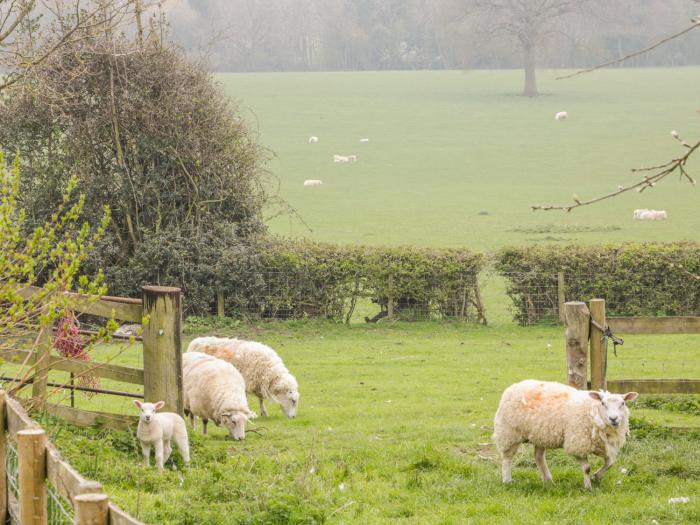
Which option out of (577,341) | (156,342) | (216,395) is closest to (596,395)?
(577,341)

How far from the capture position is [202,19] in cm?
11400

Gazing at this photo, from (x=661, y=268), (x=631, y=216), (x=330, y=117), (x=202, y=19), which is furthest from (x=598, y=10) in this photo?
(x=661, y=268)

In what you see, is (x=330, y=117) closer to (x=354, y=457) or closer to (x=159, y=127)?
(x=159, y=127)

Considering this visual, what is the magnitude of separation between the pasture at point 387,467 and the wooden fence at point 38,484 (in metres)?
1.39

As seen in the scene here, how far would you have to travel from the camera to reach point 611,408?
8625 millimetres

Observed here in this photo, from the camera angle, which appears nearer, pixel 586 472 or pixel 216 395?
pixel 586 472

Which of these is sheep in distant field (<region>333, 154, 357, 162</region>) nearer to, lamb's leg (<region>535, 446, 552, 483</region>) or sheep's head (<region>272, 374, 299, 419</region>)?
sheep's head (<region>272, 374, 299, 419</region>)

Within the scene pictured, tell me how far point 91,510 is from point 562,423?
603cm

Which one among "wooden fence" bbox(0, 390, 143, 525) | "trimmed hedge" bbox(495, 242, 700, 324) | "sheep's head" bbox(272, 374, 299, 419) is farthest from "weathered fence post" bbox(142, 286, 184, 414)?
"trimmed hedge" bbox(495, 242, 700, 324)

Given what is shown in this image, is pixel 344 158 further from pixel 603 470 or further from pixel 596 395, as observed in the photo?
pixel 596 395

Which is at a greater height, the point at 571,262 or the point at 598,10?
the point at 598,10

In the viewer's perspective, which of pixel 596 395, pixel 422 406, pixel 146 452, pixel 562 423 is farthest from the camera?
pixel 422 406

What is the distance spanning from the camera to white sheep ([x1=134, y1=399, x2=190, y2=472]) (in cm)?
894

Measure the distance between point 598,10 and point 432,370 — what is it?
→ 79.2 metres
